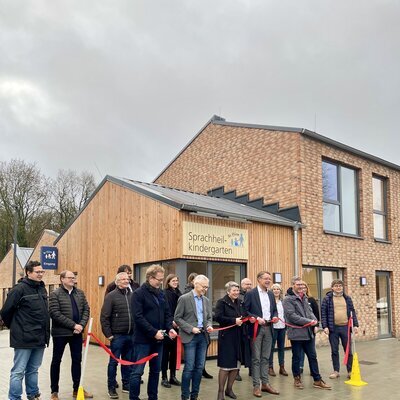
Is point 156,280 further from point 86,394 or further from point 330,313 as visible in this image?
point 330,313

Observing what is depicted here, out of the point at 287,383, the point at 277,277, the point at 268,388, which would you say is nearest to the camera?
the point at 268,388

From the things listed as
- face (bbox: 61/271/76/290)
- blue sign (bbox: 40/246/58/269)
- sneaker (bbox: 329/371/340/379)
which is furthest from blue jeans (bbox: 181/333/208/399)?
blue sign (bbox: 40/246/58/269)

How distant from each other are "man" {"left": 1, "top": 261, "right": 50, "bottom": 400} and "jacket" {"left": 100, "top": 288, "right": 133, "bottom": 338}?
38.0 inches

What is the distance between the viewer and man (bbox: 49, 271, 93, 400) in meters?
6.86

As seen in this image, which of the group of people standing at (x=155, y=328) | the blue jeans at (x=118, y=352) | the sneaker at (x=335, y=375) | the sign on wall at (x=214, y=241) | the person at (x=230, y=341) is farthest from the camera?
the sign on wall at (x=214, y=241)

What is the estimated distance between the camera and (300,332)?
817 centimetres

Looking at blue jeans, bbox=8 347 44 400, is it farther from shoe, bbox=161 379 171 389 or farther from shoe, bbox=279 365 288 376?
shoe, bbox=279 365 288 376

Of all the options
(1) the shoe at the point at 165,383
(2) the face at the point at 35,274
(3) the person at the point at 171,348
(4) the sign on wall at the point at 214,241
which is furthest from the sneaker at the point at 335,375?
(2) the face at the point at 35,274

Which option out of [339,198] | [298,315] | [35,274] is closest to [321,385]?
[298,315]

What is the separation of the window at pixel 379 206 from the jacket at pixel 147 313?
11390 mm

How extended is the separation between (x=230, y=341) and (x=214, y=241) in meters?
4.18

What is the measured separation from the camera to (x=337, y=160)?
14.8 m

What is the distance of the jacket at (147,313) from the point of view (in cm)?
627

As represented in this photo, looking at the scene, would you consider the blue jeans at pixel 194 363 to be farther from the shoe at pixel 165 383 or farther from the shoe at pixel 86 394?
the shoe at pixel 86 394
